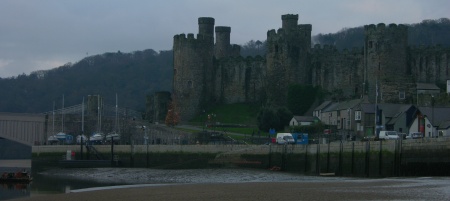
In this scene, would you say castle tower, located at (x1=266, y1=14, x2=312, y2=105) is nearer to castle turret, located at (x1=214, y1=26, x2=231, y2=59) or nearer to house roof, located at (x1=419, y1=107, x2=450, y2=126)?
castle turret, located at (x1=214, y1=26, x2=231, y2=59)

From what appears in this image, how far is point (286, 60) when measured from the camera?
70.0 metres

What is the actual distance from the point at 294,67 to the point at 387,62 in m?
9.30

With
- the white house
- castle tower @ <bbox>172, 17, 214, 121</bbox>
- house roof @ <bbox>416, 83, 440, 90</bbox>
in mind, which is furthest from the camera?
castle tower @ <bbox>172, 17, 214, 121</bbox>

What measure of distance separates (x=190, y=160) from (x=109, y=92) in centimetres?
8934

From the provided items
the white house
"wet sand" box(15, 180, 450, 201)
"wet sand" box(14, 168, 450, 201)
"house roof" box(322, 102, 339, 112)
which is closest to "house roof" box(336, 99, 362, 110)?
"house roof" box(322, 102, 339, 112)

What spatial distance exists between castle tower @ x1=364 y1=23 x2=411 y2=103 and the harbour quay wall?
14.3 meters

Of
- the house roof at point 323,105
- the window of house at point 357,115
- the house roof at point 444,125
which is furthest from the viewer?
the house roof at point 323,105

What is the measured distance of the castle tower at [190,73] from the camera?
73062mm

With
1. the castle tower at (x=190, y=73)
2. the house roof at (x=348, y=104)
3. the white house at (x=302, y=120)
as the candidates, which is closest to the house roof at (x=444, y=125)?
the house roof at (x=348, y=104)

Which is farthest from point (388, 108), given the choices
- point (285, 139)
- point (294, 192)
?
point (294, 192)

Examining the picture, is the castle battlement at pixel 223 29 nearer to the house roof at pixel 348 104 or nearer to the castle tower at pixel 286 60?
the castle tower at pixel 286 60

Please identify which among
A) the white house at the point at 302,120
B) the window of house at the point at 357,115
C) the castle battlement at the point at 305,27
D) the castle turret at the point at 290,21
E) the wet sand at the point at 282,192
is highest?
the castle turret at the point at 290,21

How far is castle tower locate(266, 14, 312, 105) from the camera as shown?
7006cm

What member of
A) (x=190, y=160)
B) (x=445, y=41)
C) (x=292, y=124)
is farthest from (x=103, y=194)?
(x=445, y=41)
